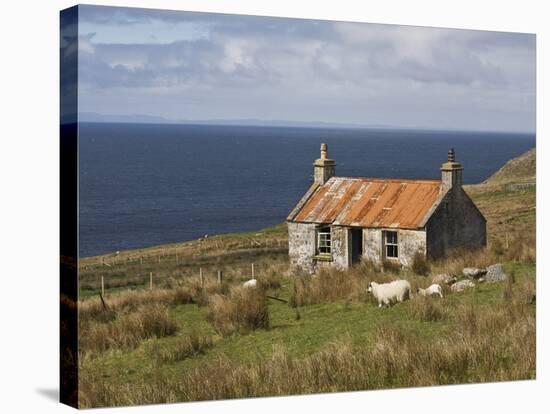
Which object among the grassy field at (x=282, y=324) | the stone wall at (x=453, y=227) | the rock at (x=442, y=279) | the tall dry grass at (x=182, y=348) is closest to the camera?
the grassy field at (x=282, y=324)

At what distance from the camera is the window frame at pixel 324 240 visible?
16375 millimetres

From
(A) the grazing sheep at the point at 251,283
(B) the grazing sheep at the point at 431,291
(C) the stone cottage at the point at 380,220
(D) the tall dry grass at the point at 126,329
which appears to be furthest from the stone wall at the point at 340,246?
(D) the tall dry grass at the point at 126,329

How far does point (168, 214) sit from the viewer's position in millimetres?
14820

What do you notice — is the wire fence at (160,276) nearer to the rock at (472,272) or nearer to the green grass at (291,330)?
the green grass at (291,330)

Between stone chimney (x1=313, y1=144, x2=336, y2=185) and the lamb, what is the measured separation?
151 cm

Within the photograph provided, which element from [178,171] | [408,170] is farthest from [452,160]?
[178,171]

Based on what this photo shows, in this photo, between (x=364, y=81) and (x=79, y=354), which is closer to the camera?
(x=79, y=354)

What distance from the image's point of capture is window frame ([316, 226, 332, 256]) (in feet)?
53.7

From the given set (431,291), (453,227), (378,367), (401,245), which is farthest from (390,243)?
(378,367)

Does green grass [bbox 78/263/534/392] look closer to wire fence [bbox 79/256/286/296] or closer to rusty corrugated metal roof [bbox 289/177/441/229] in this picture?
wire fence [bbox 79/256/286/296]

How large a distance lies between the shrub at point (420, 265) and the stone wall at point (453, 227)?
0.70 ft

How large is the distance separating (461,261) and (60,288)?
547cm

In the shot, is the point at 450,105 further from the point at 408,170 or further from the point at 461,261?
the point at 461,261

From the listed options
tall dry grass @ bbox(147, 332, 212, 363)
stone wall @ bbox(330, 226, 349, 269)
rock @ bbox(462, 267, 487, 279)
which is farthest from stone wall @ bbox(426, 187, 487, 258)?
tall dry grass @ bbox(147, 332, 212, 363)
